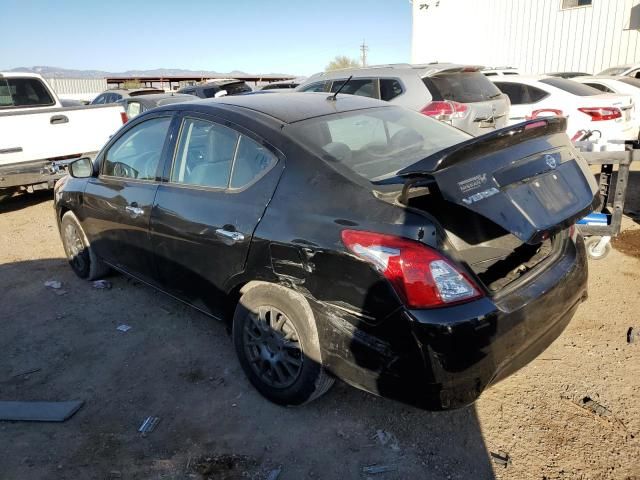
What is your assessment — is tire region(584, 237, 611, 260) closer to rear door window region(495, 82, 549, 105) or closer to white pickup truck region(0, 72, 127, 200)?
rear door window region(495, 82, 549, 105)

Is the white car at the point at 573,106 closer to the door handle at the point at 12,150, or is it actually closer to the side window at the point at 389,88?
the side window at the point at 389,88

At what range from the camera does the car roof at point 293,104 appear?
3030mm

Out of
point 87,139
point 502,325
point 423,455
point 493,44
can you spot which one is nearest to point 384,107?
point 502,325

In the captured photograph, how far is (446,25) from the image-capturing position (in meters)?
23.7

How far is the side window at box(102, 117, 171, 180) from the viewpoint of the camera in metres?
3.60

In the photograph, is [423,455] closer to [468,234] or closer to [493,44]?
[468,234]

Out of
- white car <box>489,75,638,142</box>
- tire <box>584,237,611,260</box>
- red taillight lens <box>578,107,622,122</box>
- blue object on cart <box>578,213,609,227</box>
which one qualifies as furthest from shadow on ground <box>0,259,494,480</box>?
red taillight lens <box>578,107,622,122</box>

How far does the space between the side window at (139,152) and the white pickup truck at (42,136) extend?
3.40m

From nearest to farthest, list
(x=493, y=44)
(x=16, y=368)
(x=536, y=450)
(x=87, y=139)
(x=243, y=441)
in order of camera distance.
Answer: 1. (x=536, y=450)
2. (x=243, y=441)
3. (x=16, y=368)
4. (x=87, y=139)
5. (x=493, y=44)

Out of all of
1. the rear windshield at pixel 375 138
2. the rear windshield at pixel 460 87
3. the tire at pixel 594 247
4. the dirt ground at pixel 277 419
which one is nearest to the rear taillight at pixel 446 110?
the rear windshield at pixel 460 87

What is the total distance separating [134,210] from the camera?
3643 millimetres

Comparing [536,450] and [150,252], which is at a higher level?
[150,252]

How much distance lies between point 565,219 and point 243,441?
194 cm

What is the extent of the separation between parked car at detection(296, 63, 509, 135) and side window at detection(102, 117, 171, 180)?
10.6 ft
